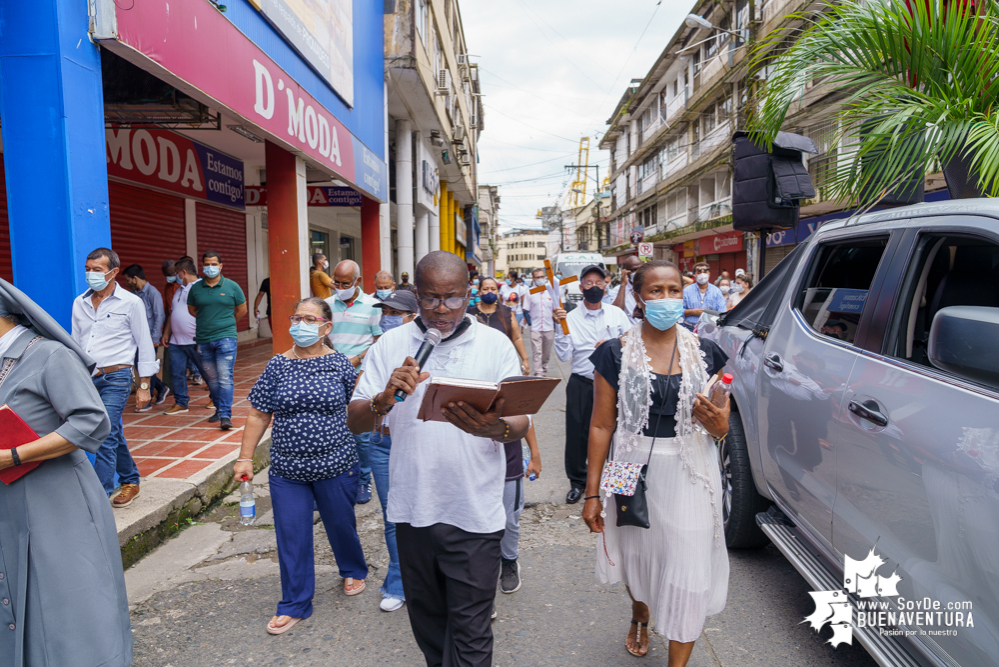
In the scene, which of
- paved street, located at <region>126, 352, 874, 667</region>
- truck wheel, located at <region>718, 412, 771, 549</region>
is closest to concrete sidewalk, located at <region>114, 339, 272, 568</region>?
paved street, located at <region>126, 352, 874, 667</region>

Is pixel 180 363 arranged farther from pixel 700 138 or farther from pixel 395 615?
pixel 700 138

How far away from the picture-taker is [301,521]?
3.45 meters

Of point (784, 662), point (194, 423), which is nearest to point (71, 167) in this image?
point (194, 423)

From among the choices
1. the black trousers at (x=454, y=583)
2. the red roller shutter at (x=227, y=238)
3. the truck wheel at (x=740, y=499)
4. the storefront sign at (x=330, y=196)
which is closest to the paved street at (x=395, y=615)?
the truck wheel at (x=740, y=499)

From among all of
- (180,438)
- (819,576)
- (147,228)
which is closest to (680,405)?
(819,576)

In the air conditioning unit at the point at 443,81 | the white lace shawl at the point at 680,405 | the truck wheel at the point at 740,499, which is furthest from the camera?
the air conditioning unit at the point at 443,81

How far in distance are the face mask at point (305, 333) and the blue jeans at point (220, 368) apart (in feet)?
12.6

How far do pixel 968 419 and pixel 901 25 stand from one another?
3232 millimetres

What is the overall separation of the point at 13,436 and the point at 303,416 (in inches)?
51.7

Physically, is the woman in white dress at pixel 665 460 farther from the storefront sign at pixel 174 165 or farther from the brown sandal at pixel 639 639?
the storefront sign at pixel 174 165

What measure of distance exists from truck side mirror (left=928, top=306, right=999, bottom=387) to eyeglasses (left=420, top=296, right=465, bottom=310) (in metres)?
1.59

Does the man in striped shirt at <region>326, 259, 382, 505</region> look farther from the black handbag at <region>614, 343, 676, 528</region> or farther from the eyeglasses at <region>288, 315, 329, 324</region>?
the black handbag at <region>614, 343, 676, 528</region>

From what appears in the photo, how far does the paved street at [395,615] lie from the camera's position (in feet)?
10.2

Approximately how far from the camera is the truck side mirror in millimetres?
1919
